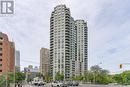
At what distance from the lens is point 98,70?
118188mm

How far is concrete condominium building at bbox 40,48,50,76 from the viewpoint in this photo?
129500 millimetres

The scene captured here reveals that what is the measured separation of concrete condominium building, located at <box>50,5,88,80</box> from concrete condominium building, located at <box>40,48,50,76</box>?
2.57 m

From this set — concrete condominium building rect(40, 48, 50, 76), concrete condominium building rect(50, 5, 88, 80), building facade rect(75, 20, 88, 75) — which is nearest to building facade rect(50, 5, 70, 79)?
concrete condominium building rect(50, 5, 88, 80)

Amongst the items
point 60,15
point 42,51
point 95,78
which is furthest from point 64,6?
point 95,78

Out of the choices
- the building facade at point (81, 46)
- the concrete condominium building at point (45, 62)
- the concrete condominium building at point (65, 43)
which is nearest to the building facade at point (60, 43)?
the concrete condominium building at point (65, 43)

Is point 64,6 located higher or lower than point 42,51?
higher

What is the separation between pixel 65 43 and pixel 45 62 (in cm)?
1506

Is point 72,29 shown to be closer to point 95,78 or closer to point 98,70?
point 98,70

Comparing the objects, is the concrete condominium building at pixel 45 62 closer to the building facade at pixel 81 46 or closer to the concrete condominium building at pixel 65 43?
the concrete condominium building at pixel 65 43

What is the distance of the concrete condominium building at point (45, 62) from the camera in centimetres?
12950

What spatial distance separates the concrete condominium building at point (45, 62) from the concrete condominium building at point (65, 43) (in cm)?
257

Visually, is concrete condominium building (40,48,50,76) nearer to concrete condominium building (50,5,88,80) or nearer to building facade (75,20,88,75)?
concrete condominium building (50,5,88,80)

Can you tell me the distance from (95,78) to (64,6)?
191 feet

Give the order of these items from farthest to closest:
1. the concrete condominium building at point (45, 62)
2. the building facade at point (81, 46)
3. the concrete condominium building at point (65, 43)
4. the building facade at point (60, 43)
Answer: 1. the building facade at point (81, 46)
2. the concrete condominium building at point (65, 43)
3. the building facade at point (60, 43)
4. the concrete condominium building at point (45, 62)
